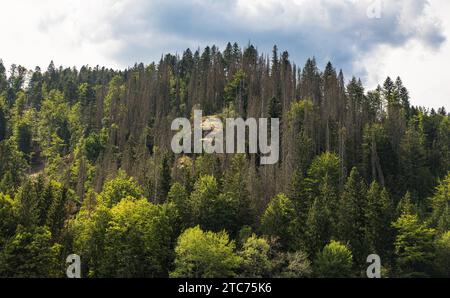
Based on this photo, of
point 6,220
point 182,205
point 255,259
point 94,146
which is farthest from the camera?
point 94,146

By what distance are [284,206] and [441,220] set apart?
26.5 meters

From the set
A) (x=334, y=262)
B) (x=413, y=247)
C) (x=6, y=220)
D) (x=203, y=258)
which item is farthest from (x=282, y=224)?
(x=6, y=220)

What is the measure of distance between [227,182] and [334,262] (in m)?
25.5

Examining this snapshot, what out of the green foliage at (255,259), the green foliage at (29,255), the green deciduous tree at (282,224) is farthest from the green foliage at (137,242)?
the green deciduous tree at (282,224)

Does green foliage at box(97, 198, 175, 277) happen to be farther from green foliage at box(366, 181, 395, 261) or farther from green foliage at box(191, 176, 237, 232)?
green foliage at box(366, 181, 395, 261)

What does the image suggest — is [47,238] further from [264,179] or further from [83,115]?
[83,115]

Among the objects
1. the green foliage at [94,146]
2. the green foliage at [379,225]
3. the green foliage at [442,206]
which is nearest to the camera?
the green foliage at [379,225]

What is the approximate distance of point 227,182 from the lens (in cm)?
8781

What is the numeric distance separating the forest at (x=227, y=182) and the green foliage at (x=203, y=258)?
0.63 ft

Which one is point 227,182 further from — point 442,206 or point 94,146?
point 94,146

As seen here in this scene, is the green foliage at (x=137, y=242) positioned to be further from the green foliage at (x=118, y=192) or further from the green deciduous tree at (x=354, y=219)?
the green deciduous tree at (x=354, y=219)

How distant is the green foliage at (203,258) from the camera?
216 feet

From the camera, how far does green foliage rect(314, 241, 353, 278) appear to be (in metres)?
69.0

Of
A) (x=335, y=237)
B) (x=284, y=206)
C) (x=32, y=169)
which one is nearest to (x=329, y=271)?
(x=335, y=237)
